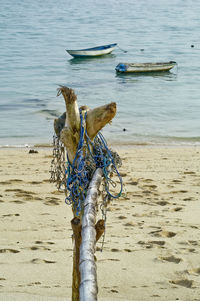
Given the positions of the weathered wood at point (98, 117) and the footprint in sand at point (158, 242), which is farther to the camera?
the footprint in sand at point (158, 242)

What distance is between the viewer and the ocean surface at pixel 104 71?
16.7 metres

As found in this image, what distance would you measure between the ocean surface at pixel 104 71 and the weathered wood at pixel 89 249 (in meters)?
11.0

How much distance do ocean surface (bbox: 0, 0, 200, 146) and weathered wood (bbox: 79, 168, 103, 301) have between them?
11013 mm

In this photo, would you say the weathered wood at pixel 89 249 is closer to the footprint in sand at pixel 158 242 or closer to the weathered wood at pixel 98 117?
the weathered wood at pixel 98 117

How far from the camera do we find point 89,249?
3283mm

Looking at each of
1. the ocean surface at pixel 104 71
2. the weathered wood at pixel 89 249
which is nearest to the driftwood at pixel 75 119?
the weathered wood at pixel 89 249

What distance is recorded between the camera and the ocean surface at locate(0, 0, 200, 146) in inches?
658

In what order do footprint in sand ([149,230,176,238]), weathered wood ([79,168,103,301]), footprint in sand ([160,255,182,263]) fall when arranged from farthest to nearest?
footprint in sand ([149,230,176,238])
footprint in sand ([160,255,182,263])
weathered wood ([79,168,103,301])

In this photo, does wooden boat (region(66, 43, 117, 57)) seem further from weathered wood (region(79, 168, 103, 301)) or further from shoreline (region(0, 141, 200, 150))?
weathered wood (region(79, 168, 103, 301))

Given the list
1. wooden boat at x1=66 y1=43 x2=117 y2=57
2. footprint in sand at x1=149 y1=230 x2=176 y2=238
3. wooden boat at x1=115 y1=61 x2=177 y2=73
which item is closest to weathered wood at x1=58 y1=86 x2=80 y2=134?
footprint in sand at x1=149 y1=230 x2=176 y2=238

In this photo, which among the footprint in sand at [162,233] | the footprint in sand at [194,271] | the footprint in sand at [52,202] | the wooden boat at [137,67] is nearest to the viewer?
the footprint in sand at [194,271]

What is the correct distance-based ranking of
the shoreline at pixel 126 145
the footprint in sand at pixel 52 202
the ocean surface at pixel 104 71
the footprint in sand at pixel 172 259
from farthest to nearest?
the ocean surface at pixel 104 71
the shoreline at pixel 126 145
the footprint in sand at pixel 52 202
the footprint in sand at pixel 172 259

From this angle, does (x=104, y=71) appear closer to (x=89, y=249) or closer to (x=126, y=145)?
(x=126, y=145)

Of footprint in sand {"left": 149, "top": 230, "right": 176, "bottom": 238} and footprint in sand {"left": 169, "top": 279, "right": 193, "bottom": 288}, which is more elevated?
footprint in sand {"left": 169, "top": 279, "right": 193, "bottom": 288}
